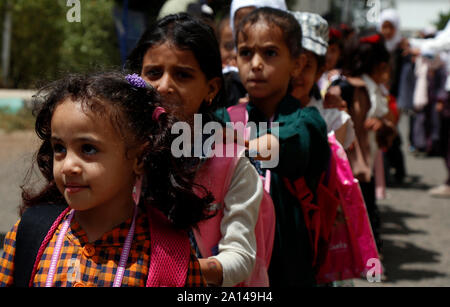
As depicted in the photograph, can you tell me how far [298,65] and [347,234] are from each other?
74 centimetres

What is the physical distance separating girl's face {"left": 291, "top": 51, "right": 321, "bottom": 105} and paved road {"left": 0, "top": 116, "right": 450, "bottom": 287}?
1245 mm

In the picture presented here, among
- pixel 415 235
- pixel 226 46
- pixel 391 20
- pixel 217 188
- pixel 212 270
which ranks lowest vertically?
pixel 415 235

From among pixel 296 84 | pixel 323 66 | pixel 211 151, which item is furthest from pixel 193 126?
pixel 323 66

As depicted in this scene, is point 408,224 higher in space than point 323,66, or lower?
lower

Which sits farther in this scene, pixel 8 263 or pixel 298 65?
pixel 298 65

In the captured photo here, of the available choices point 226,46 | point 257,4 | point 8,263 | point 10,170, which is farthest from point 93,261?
point 10,170

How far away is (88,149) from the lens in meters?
1.78

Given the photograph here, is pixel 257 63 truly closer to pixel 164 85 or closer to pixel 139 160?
pixel 164 85

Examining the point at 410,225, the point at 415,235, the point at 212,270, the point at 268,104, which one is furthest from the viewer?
the point at 410,225

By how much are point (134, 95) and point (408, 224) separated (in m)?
5.68

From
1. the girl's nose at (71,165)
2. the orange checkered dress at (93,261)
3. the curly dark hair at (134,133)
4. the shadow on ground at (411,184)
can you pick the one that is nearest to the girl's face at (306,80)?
the curly dark hair at (134,133)

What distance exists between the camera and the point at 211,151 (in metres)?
2.28

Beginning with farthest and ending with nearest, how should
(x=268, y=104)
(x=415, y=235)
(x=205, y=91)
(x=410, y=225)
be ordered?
1. (x=410, y=225)
2. (x=415, y=235)
3. (x=268, y=104)
4. (x=205, y=91)

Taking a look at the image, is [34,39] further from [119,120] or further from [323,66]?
[119,120]
